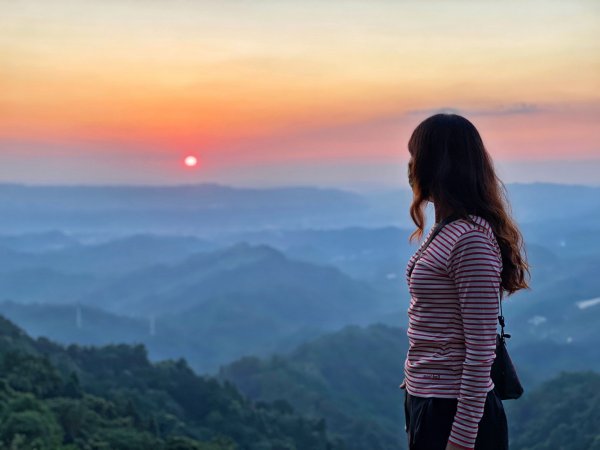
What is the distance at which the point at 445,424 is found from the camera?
287 centimetres

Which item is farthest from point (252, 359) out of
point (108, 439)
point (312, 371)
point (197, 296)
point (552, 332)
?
point (197, 296)

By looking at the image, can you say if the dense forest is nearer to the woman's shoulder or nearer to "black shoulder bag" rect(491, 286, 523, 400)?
"black shoulder bag" rect(491, 286, 523, 400)

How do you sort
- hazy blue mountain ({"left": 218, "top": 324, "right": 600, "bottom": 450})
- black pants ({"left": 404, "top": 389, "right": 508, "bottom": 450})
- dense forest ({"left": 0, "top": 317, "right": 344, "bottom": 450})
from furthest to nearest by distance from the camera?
hazy blue mountain ({"left": 218, "top": 324, "right": 600, "bottom": 450})
dense forest ({"left": 0, "top": 317, "right": 344, "bottom": 450})
black pants ({"left": 404, "top": 389, "right": 508, "bottom": 450})

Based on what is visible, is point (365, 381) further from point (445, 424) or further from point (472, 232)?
point (472, 232)

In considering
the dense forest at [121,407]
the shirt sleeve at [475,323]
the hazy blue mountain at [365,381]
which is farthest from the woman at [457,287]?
the hazy blue mountain at [365,381]

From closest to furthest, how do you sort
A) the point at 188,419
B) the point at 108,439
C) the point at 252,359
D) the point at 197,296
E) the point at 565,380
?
the point at 108,439
the point at 188,419
the point at 565,380
the point at 252,359
the point at 197,296

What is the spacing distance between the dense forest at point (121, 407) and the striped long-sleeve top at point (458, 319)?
20.2m

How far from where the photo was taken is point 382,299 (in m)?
195

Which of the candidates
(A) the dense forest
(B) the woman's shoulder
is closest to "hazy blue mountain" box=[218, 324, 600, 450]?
(A) the dense forest

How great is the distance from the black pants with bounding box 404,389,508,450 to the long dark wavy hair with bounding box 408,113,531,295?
0.54 meters

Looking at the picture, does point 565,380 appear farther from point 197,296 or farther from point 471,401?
point 197,296

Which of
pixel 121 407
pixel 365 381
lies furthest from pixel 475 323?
pixel 365 381

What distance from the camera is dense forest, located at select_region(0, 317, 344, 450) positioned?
1003 inches

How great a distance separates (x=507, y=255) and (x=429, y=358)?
488mm
